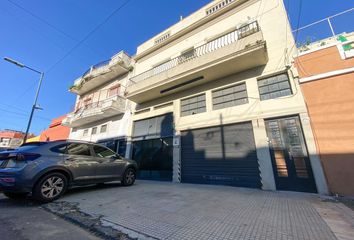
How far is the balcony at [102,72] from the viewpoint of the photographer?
1412cm

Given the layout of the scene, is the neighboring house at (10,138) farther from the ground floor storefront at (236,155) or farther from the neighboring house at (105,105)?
the ground floor storefront at (236,155)

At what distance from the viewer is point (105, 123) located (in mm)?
14305

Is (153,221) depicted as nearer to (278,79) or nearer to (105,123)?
(278,79)

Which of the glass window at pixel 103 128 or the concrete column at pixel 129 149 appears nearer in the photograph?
the concrete column at pixel 129 149

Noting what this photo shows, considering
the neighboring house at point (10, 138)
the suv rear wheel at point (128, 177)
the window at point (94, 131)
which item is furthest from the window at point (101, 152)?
the neighboring house at point (10, 138)

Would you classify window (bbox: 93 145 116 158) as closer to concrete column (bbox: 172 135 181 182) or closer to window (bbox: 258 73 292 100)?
concrete column (bbox: 172 135 181 182)

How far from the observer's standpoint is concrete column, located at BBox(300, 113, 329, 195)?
221 inches

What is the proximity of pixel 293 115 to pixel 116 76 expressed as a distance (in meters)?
13.7

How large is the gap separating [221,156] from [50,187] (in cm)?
639

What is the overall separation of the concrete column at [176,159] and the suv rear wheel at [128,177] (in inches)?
103

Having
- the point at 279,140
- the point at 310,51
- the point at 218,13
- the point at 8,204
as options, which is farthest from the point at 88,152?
the point at 218,13

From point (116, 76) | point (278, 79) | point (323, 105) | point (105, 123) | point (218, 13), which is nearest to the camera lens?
point (323, 105)

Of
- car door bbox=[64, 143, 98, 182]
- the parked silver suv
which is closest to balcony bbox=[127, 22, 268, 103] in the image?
the parked silver suv

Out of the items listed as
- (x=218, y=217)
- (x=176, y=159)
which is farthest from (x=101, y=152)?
(x=218, y=217)
